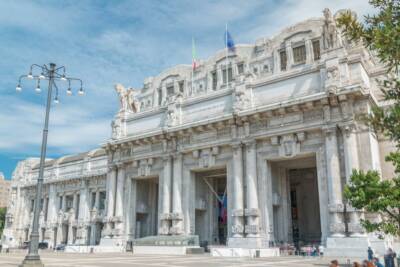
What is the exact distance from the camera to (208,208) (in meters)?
38.1

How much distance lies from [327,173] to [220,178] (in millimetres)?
14873

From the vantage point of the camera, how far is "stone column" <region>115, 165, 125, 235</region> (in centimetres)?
3921

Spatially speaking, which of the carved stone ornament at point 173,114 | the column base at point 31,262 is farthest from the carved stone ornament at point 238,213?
the column base at point 31,262

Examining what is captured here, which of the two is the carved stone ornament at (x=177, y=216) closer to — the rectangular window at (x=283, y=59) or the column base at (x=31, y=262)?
the column base at (x=31, y=262)

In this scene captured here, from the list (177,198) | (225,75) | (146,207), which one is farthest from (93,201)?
(225,75)

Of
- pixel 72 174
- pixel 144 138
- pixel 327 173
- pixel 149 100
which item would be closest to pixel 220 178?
pixel 144 138

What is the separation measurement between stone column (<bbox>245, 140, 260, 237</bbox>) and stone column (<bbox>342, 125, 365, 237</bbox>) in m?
7.10

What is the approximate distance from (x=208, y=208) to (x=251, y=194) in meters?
8.21

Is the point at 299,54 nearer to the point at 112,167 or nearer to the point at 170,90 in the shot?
the point at 170,90

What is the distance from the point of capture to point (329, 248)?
2628 centimetres

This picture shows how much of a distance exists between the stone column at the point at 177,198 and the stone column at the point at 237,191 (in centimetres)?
553

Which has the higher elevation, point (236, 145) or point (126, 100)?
point (126, 100)

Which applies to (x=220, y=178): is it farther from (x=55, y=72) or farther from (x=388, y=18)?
(x=388, y=18)

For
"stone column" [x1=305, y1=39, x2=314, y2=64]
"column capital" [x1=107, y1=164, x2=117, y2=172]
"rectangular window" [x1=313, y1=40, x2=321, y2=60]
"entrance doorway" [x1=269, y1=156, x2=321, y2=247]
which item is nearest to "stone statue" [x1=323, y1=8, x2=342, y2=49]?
"entrance doorway" [x1=269, y1=156, x2=321, y2=247]
